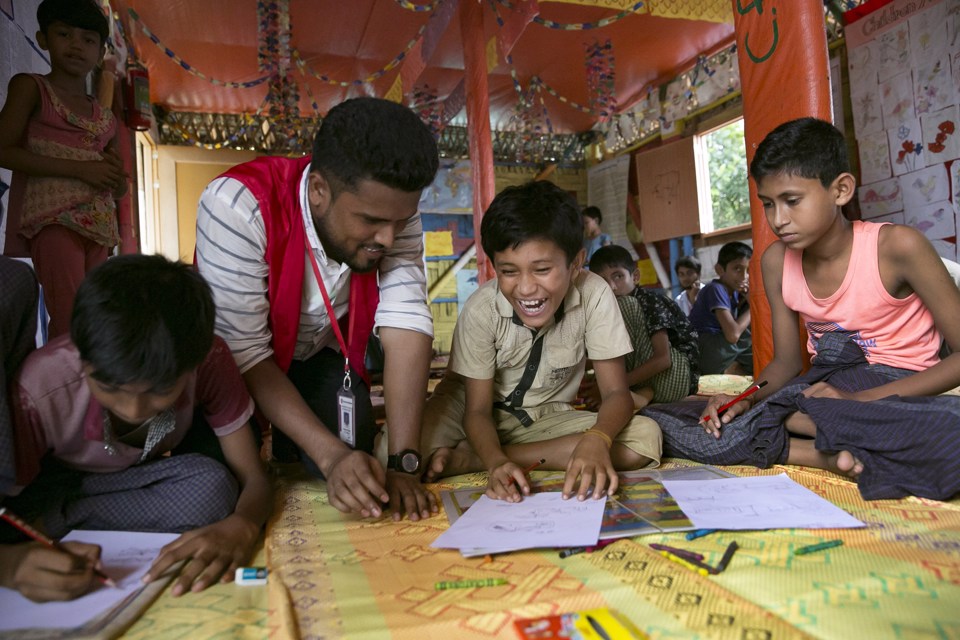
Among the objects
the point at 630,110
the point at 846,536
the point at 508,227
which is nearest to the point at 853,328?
the point at 846,536

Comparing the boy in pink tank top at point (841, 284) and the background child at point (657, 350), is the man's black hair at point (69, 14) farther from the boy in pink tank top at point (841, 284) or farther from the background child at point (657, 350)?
the boy in pink tank top at point (841, 284)

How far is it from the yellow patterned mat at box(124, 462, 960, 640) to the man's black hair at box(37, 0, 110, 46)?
1.89 m

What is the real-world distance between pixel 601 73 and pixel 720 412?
15.5ft

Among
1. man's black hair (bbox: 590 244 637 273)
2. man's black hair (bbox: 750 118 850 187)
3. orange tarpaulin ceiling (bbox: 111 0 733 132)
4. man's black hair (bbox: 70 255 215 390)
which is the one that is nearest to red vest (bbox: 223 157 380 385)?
man's black hair (bbox: 70 255 215 390)

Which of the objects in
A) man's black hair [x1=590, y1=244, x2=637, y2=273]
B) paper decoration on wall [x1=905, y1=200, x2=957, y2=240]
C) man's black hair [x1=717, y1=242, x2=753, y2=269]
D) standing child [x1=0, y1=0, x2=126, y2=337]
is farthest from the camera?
man's black hair [x1=717, y1=242, x2=753, y2=269]

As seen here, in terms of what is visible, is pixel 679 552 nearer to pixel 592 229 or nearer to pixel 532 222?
pixel 532 222

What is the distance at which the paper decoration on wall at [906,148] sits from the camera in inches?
156

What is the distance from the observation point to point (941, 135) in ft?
12.6

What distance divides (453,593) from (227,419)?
0.64 m

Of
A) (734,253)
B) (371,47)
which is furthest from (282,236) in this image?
(371,47)

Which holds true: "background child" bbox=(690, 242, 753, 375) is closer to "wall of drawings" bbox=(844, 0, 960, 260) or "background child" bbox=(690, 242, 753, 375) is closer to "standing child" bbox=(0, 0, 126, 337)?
"wall of drawings" bbox=(844, 0, 960, 260)

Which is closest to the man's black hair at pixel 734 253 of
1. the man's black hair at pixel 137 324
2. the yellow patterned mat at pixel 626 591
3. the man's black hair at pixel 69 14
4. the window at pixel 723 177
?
the window at pixel 723 177

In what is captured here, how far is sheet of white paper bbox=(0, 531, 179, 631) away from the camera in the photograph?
0.85 m

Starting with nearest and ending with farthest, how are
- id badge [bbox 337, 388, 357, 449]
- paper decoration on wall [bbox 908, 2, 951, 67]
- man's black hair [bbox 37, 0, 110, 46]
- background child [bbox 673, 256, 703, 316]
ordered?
id badge [bbox 337, 388, 357, 449] → man's black hair [bbox 37, 0, 110, 46] → paper decoration on wall [bbox 908, 2, 951, 67] → background child [bbox 673, 256, 703, 316]
